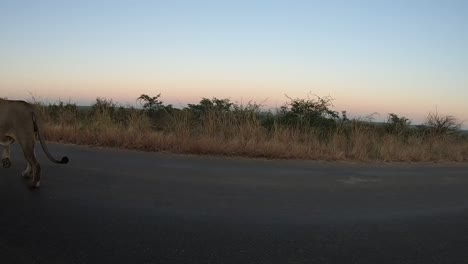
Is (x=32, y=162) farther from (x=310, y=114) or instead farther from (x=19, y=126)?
(x=310, y=114)

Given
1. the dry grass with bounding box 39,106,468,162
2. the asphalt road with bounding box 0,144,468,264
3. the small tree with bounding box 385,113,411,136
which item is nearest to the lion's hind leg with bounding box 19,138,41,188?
the asphalt road with bounding box 0,144,468,264

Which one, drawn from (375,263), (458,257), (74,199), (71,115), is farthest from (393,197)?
(71,115)

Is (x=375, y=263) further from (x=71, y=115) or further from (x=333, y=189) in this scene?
(x=71, y=115)

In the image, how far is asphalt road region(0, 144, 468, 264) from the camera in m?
5.12

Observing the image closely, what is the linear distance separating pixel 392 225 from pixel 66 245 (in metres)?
3.94

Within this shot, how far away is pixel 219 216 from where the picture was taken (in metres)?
6.52

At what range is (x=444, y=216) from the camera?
24.5 ft

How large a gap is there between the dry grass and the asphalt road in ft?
8.52

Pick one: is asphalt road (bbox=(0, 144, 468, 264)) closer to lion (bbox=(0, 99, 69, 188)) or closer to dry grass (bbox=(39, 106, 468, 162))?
lion (bbox=(0, 99, 69, 188))

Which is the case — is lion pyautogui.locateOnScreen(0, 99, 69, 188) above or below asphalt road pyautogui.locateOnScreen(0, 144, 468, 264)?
above

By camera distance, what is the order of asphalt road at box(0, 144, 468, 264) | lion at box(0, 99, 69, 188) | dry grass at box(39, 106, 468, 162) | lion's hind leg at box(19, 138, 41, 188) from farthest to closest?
1. dry grass at box(39, 106, 468, 162)
2. lion at box(0, 99, 69, 188)
3. lion's hind leg at box(19, 138, 41, 188)
4. asphalt road at box(0, 144, 468, 264)

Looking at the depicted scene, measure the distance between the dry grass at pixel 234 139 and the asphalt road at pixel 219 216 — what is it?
8.52ft

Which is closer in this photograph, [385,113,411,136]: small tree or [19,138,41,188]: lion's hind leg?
[19,138,41,188]: lion's hind leg

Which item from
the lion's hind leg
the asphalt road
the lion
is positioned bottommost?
the asphalt road
